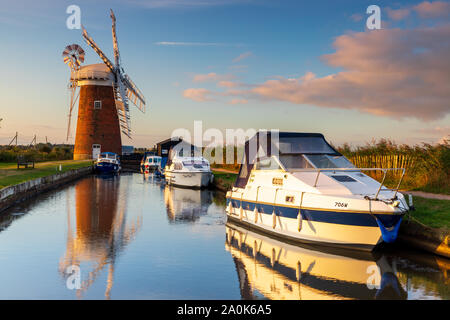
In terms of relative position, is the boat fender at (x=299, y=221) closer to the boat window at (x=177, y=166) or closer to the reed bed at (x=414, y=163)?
the reed bed at (x=414, y=163)

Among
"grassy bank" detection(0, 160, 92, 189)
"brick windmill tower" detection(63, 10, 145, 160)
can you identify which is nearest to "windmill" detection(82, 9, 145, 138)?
"brick windmill tower" detection(63, 10, 145, 160)

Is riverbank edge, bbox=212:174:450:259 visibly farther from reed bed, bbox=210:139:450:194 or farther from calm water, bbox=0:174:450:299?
reed bed, bbox=210:139:450:194

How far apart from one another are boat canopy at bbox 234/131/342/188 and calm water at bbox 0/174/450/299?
2.99 metres

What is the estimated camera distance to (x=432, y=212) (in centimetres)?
1422

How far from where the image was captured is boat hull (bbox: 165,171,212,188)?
32.8m

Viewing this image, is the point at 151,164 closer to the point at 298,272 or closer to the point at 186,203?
the point at 186,203

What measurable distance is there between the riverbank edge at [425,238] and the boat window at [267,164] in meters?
4.46

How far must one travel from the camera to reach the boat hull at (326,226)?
11.6 m

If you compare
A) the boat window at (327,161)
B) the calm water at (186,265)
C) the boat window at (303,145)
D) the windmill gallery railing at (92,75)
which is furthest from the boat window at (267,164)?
the windmill gallery railing at (92,75)

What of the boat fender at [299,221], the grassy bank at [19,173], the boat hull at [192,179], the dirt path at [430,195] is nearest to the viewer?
the boat fender at [299,221]

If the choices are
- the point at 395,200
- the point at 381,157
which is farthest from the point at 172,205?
the point at 395,200

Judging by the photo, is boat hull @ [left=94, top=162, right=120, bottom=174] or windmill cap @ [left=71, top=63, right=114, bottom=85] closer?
boat hull @ [left=94, top=162, right=120, bottom=174]
